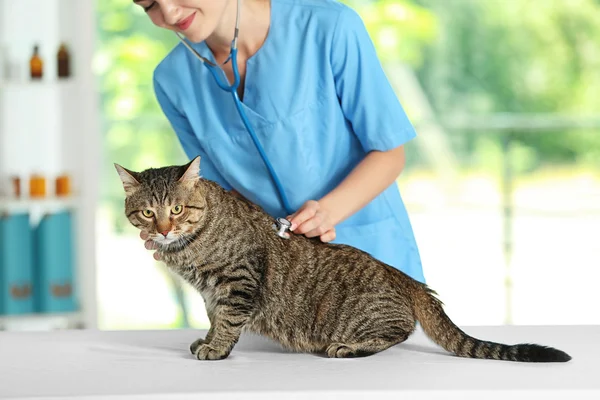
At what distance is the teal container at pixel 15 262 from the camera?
10.1 ft

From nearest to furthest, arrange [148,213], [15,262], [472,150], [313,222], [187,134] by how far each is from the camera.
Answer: [148,213], [313,222], [187,134], [15,262], [472,150]

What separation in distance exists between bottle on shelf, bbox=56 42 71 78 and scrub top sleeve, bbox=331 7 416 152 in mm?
1839

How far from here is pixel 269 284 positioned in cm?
139

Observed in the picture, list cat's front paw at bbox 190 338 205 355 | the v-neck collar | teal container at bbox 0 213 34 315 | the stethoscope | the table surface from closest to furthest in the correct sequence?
the table surface, cat's front paw at bbox 190 338 205 355, the stethoscope, the v-neck collar, teal container at bbox 0 213 34 315

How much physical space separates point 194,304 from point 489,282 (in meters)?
1.36

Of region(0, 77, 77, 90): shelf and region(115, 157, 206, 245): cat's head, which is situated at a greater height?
region(0, 77, 77, 90): shelf

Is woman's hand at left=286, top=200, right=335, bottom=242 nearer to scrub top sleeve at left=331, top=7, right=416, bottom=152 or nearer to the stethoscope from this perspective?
the stethoscope

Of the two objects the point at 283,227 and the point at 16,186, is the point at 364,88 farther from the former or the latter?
the point at 16,186

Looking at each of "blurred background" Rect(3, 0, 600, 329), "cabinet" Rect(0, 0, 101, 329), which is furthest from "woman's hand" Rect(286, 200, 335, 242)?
"blurred background" Rect(3, 0, 600, 329)

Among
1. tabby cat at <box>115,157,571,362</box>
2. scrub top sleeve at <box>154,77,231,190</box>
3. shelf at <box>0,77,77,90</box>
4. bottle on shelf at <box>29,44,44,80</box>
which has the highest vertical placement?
bottle on shelf at <box>29,44,44,80</box>

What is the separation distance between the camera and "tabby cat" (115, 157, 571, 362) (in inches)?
52.9

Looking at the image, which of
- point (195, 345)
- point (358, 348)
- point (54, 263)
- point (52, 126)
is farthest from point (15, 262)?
point (358, 348)

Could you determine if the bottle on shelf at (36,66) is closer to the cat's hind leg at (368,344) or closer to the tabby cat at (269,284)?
the tabby cat at (269,284)

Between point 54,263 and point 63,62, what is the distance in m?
0.76
